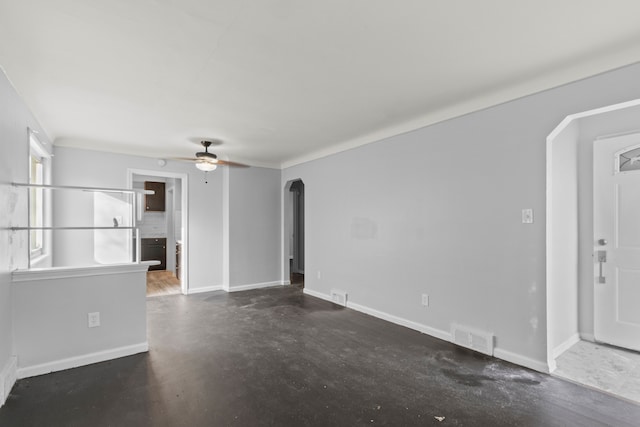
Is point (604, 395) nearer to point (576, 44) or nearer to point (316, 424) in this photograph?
point (316, 424)

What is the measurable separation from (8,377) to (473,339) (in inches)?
151

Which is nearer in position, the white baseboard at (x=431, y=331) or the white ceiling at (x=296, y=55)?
the white ceiling at (x=296, y=55)

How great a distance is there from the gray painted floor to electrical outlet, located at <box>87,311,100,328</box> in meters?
3.94

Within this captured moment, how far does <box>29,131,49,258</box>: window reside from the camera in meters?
3.70

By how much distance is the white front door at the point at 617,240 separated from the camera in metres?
3.07

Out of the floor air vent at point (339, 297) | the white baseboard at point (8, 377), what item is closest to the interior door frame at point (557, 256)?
the floor air vent at point (339, 297)

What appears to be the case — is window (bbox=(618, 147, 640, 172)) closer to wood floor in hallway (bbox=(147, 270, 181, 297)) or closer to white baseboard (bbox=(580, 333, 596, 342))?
white baseboard (bbox=(580, 333, 596, 342))

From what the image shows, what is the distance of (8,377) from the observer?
233 centimetres

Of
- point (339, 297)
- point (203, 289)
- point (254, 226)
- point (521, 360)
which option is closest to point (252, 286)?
point (203, 289)

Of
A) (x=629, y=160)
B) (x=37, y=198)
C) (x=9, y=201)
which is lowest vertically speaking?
(x=9, y=201)

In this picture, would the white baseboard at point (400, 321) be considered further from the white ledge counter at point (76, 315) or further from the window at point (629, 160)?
the white ledge counter at point (76, 315)

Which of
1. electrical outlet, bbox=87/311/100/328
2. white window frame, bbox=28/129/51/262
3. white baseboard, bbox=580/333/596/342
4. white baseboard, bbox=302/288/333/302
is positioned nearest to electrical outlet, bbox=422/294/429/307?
white baseboard, bbox=580/333/596/342

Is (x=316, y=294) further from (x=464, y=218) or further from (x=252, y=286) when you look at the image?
(x=464, y=218)

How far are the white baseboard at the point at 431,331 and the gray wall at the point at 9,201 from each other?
3552 mm
